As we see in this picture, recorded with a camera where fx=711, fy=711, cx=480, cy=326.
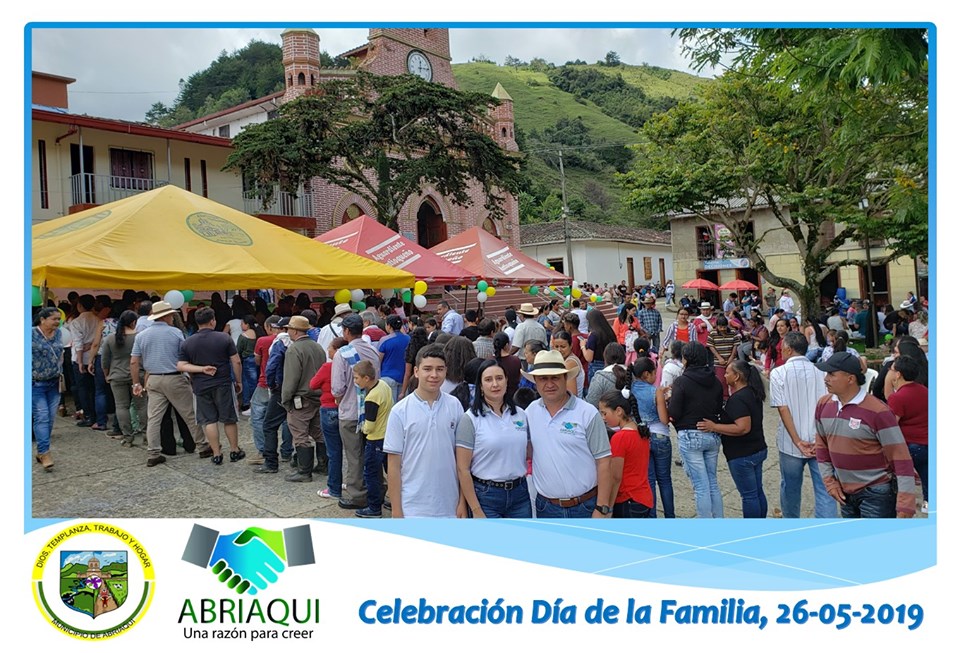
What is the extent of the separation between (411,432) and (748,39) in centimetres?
441

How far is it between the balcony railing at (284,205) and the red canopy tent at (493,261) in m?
8.06

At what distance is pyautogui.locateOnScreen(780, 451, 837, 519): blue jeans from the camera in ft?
16.7

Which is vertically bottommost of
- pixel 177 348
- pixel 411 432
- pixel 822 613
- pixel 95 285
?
pixel 822 613

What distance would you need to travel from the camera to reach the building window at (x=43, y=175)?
1703 centimetres

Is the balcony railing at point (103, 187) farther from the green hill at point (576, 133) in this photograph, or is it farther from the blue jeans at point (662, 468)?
the blue jeans at point (662, 468)

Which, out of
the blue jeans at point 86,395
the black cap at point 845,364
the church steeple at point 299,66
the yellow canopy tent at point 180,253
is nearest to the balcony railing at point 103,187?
the church steeple at point 299,66

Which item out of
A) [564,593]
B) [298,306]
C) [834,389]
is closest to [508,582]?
[564,593]

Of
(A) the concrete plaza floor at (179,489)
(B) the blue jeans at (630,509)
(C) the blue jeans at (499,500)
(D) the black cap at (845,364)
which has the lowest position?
(A) the concrete plaza floor at (179,489)

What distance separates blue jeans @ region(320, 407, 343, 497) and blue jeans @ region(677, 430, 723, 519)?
9.23ft

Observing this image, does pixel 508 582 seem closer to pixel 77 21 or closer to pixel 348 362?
pixel 348 362

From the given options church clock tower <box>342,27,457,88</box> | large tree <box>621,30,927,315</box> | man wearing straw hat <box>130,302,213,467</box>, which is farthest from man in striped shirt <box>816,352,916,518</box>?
church clock tower <box>342,27,457,88</box>

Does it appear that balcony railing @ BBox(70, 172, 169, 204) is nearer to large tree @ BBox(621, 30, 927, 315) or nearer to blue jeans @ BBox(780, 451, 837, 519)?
large tree @ BBox(621, 30, 927, 315)

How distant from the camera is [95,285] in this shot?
24.6ft

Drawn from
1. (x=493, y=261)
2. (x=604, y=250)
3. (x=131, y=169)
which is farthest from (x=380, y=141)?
(x=604, y=250)
